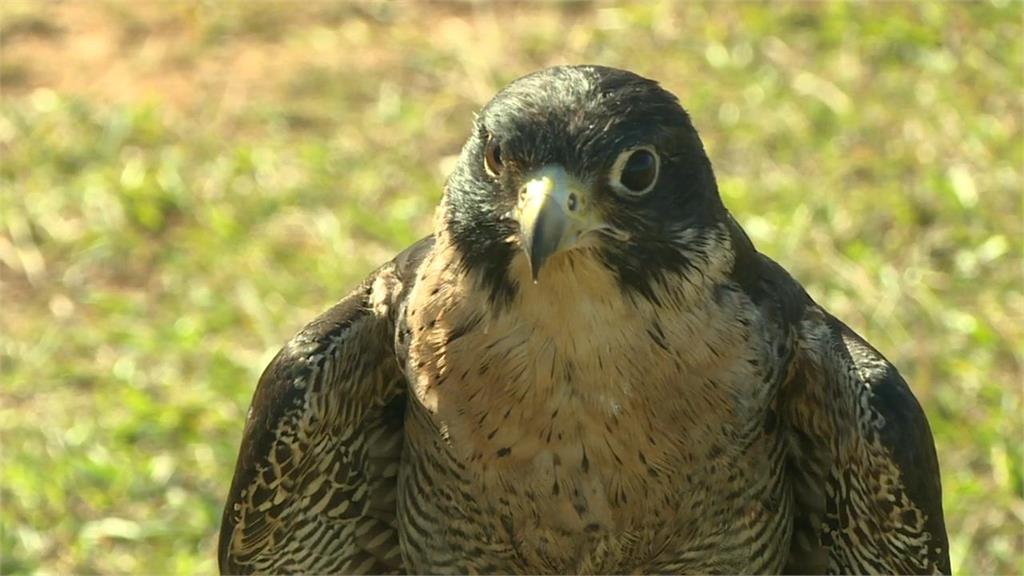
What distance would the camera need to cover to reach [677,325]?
352cm

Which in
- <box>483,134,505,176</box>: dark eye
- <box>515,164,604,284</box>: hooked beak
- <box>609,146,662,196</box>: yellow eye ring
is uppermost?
<box>483,134,505,176</box>: dark eye

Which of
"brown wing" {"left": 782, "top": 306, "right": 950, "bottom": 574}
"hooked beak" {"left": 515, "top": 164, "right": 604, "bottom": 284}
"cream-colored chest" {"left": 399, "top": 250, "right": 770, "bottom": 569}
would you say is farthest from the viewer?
"brown wing" {"left": 782, "top": 306, "right": 950, "bottom": 574}

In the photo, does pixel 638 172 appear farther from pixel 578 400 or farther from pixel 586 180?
pixel 578 400

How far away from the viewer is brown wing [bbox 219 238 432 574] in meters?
3.86

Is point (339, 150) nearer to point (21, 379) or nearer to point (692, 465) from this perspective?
point (21, 379)

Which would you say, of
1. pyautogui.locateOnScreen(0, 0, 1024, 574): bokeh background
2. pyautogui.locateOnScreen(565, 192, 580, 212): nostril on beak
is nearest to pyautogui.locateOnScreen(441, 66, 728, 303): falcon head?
pyautogui.locateOnScreen(565, 192, 580, 212): nostril on beak

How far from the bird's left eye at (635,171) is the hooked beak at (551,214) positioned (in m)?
0.07

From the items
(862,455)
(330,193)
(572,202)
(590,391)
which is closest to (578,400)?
(590,391)

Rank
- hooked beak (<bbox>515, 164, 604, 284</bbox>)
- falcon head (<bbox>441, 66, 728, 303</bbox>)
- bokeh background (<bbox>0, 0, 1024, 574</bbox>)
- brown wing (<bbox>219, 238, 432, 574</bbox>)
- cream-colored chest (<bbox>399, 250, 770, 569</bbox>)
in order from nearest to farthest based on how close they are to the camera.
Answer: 1. hooked beak (<bbox>515, 164, 604, 284</bbox>)
2. falcon head (<bbox>441, 66, 728, 303</bbox>)
3. cream-colored chest (<bbox>399, 250, 770, 569</bbox>)
4. brown wing (<bbox>219, 238, 432, 574</bbox>)
5. bokeh background (<bbox>0, 0, 1024, 574</bbox>)

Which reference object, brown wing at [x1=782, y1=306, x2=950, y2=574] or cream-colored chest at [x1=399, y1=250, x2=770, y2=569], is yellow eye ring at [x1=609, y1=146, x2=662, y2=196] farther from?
brown wing at [x1=782, y1=306, x2=950, y2=574]

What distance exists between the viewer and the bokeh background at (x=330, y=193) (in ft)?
19.0

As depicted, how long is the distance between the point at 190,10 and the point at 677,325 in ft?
19.1

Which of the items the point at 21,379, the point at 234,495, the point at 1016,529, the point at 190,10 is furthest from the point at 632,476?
the point at 190,10

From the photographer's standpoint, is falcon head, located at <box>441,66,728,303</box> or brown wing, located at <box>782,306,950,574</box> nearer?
falcon head, located at <box>441,66,728,303</box>
